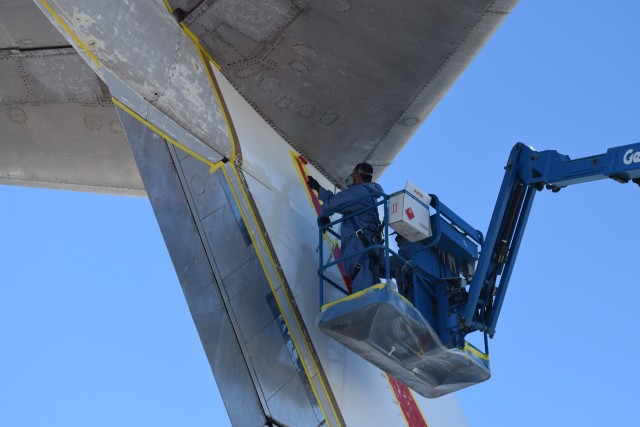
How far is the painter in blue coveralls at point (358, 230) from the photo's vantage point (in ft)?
32.7

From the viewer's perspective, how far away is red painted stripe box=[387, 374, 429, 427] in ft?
37.0

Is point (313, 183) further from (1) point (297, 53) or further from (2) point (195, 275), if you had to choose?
(2) point (195, 275)

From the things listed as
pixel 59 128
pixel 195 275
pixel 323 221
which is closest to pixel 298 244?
pixel 323 221

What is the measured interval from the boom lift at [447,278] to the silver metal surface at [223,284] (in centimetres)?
64

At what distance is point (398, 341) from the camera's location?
9.73 metres

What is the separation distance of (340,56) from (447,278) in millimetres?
2788

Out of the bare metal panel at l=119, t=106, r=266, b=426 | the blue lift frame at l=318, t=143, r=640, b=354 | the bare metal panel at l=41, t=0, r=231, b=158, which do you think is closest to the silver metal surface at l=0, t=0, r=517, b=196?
the bare metal panel at l=41, t=0, r=231, b=158

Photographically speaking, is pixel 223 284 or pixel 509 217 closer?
pixel 223 284

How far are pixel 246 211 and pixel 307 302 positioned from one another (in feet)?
3.64

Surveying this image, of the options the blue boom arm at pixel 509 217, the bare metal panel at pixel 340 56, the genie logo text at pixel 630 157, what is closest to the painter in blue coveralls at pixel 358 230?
the blue boom arm at pixel 509 217

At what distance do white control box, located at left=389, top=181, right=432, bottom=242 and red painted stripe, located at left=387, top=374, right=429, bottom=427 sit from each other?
1.88 meters

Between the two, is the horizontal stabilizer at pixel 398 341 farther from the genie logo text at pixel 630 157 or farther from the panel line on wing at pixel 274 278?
the genie logo text at pixel 630 157

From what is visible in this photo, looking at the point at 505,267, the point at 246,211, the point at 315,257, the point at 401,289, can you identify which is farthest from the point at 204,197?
the point at 505,267

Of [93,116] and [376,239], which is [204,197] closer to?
[376,239]
